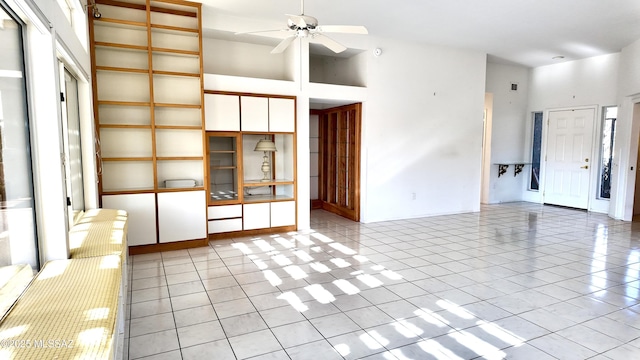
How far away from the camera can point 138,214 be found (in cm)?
445

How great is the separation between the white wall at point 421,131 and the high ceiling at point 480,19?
1.33 feet

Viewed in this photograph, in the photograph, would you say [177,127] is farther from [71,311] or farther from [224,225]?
[71,311]

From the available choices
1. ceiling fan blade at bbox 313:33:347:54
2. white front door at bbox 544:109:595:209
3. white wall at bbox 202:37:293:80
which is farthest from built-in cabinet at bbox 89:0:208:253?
white front door at bbox 544:109:595:209

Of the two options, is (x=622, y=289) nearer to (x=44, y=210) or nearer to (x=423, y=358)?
(x=423, y=358)

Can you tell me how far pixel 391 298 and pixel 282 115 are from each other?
10.5 ft

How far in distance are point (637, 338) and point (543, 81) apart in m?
7.16

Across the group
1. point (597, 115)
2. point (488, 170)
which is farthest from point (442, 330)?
point (597, 115)

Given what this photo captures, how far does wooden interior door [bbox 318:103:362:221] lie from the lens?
6.41m

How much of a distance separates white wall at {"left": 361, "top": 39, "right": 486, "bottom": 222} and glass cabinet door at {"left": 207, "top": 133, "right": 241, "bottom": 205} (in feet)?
7.25

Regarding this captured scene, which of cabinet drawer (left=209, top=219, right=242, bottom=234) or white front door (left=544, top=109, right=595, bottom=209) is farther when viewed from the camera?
white front door (left=544, top=109, right=595, bottom=209)

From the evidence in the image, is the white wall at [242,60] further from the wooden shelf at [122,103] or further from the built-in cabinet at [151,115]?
the wooden shelf at [122,103]

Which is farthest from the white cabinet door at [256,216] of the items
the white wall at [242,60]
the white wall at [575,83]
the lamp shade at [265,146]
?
the white wall at [575,83]

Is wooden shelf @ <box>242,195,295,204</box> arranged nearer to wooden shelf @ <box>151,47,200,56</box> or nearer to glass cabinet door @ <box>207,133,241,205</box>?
glass cabinet door @ <box>207,133,241,205</box>

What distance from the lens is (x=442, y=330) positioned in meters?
2.69
